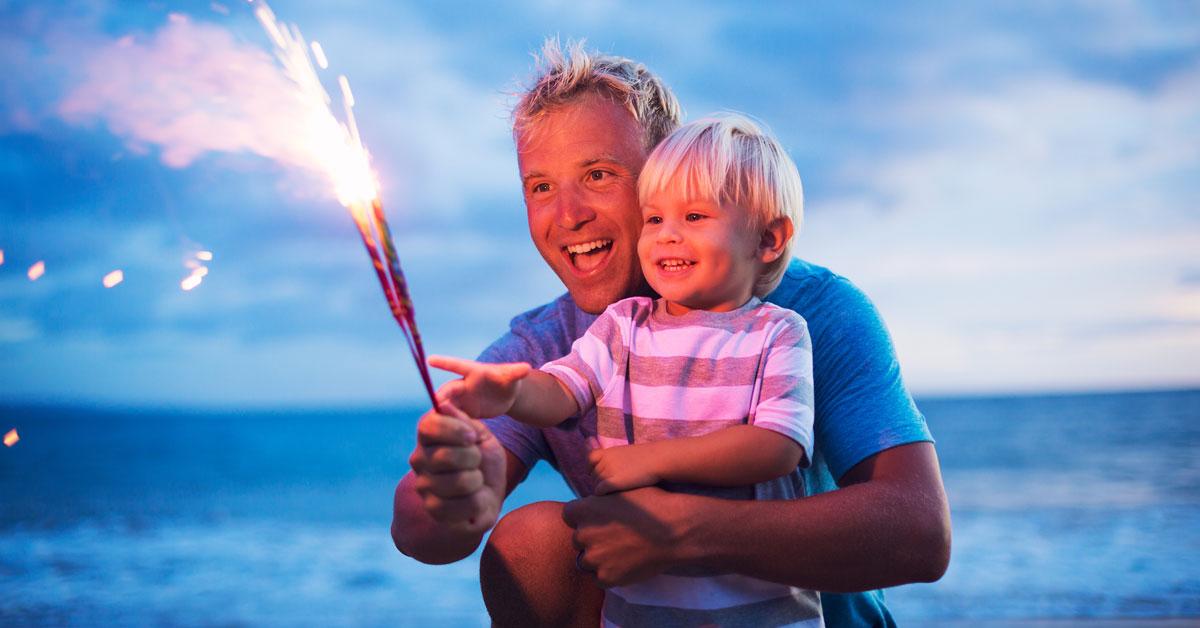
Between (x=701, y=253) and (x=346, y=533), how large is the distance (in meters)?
A: 11.3

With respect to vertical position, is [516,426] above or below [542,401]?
above

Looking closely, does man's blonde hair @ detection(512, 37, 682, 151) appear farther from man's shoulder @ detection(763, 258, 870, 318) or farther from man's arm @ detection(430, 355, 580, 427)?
man's arm @ detection(430, 355, 580, 427)

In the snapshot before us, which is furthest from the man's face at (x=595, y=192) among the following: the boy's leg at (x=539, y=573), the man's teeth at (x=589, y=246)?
the boy's leg at (x=539, y=573)

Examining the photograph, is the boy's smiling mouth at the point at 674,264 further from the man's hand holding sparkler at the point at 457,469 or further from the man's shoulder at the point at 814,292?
the man's hand holding sparkler at the point at 457,469

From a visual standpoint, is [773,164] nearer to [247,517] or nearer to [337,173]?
[337,173]

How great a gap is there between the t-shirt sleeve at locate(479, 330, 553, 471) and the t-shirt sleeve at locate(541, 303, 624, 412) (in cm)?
38

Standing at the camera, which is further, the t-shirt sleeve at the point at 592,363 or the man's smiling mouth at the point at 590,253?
the man's smiling mouth at the point at 590,253

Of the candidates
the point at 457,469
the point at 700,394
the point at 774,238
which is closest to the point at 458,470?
the point at 457,469

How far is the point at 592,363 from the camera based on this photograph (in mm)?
1952

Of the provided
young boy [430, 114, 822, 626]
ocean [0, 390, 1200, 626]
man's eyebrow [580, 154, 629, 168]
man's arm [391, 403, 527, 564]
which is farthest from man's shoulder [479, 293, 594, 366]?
ocean [0, 390, 1200, 626]

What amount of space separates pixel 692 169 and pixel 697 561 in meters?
0.80

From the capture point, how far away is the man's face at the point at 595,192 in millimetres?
2539

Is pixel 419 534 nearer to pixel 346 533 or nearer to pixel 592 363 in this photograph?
pixel 592 363

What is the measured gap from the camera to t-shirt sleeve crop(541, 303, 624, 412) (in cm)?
191
